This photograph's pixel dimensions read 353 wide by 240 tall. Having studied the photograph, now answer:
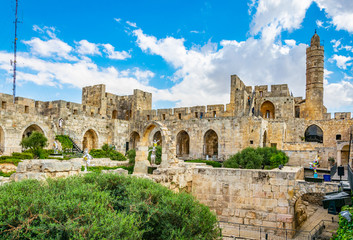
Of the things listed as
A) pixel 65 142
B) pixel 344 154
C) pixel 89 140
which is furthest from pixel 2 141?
pixel 344 154

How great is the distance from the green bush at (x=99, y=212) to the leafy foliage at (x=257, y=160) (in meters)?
11.9

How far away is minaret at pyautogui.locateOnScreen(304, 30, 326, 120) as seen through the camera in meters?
31.3

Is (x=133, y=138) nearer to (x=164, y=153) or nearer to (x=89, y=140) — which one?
(x=89, y=140)

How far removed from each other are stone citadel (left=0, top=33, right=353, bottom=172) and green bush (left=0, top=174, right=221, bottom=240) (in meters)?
7.92

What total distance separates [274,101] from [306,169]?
44.6 feet

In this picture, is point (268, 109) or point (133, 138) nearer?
point (133, 138)

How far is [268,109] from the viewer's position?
32.2m

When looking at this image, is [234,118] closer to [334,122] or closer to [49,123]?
[334,122]

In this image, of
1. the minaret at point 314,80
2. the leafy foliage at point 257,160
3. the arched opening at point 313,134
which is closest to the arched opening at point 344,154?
the leafy foliage at point 257,160

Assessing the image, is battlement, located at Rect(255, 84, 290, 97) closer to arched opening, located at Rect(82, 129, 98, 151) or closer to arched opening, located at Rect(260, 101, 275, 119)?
arched opening, located at Rect(260, 101, 275, 119)

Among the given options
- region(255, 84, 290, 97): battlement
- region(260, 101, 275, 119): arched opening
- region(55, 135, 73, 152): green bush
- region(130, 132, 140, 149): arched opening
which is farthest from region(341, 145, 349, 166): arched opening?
region(55, 135, 73, 152): green bush

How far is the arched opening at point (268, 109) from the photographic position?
3167cm

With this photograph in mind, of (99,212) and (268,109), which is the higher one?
(268,109)

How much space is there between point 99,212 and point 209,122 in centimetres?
2117
